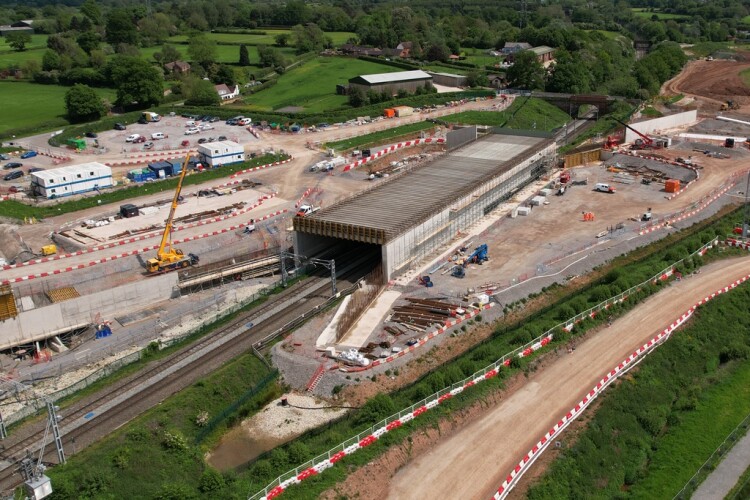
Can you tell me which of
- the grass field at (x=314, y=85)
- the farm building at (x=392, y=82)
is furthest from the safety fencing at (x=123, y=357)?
the farm building at (x=392, y=82)

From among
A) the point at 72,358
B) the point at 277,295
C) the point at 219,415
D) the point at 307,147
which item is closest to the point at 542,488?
the point at 219,415

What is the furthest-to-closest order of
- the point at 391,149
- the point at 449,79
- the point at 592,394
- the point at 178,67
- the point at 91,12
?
1. the point at 91,12
2. the point at 178,67
3. the point at 449,79
4. the point at 391,149
5. the point at 592,394

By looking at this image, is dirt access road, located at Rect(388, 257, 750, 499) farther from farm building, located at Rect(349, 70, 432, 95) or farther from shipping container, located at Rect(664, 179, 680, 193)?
farm building, located at Rect(349, 70, 432, 95)

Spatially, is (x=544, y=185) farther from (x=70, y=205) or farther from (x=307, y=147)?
(x=70, y=205)

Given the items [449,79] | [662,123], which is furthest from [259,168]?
[449,79]

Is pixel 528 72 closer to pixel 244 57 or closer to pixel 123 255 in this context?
pixel 244 57

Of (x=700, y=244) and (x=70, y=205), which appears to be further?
(x=70, y=205)

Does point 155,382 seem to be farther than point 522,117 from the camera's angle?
No
